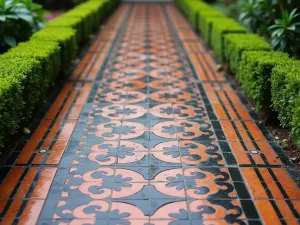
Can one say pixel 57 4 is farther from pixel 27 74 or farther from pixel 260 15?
pixel 27 74

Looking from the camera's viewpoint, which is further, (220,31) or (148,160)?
(220,31)

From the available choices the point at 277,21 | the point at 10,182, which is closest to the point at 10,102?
the point at 10,182

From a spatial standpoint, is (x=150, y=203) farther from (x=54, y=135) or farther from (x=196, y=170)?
(x=54, y=135)

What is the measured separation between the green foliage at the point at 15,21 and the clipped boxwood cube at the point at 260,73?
334 cm

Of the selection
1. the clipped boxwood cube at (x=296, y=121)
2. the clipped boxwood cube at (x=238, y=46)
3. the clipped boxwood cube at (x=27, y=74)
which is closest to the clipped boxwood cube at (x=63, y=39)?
the clipped boxwood cube at (x=27, y=74)

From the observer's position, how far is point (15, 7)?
6844 millimetres

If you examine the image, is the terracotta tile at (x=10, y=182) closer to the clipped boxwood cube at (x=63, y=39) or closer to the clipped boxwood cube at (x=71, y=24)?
the clipped boxwood cube at (x=63, y=39)

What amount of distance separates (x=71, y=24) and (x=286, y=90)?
5.02 metres

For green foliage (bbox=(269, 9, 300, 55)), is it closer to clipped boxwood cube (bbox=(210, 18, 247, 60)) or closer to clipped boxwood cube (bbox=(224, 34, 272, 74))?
clipped boxwood cube (bbox=(224, 34, 272, 74))

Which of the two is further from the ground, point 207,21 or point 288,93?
point 288,93

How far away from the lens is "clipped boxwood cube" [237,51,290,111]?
4863 millimetres

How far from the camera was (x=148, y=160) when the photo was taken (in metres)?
4.17

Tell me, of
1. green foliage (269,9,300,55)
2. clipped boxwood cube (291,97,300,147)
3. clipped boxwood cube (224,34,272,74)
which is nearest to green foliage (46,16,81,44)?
clipped boxwood cube (224,34,272,74)

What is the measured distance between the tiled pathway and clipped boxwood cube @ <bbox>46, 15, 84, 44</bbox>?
4.18 ft
